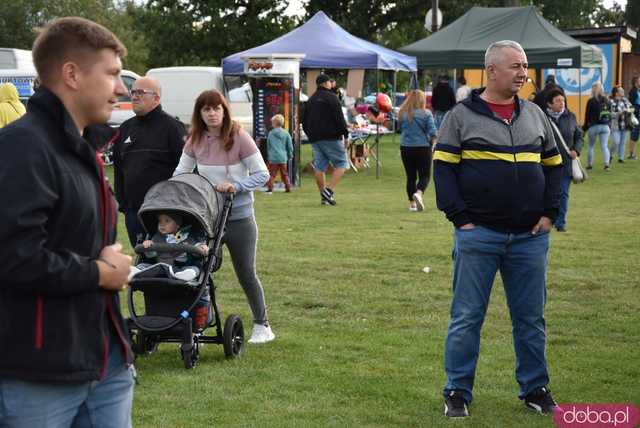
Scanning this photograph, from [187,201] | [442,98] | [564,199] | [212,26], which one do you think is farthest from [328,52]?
[212,26]

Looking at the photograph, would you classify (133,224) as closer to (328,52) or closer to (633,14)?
(328,52)

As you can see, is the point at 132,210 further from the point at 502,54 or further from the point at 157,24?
the point at 157,24

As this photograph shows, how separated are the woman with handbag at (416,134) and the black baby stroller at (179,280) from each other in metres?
9.15

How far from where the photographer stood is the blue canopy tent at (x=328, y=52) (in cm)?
2278

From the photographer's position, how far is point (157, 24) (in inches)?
1796

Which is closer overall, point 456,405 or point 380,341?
point 456,405

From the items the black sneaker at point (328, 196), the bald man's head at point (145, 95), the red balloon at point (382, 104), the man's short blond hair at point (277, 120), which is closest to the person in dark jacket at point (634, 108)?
the red balloon at point (382, 104)

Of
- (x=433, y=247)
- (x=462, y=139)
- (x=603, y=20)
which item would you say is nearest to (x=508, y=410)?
(x=462, y=139)

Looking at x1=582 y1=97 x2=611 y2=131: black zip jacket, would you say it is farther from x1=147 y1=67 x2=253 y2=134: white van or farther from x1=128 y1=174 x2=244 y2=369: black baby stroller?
x1=128 y1=174 x2=244 y2=369: black baby stroller

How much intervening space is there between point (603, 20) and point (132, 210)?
280 feet

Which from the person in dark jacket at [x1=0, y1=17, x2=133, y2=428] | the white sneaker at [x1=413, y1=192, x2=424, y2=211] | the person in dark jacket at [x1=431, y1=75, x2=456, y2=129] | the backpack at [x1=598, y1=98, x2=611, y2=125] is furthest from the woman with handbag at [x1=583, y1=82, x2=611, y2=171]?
the person in dark jacket at [x1=0, y1=17, x2=133, y2=428]

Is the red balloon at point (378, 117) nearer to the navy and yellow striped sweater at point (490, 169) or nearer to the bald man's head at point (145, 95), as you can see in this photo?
the bald man's head at point (145, 95)

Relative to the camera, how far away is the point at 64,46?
297 centimetres

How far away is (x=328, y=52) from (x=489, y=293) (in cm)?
1778
